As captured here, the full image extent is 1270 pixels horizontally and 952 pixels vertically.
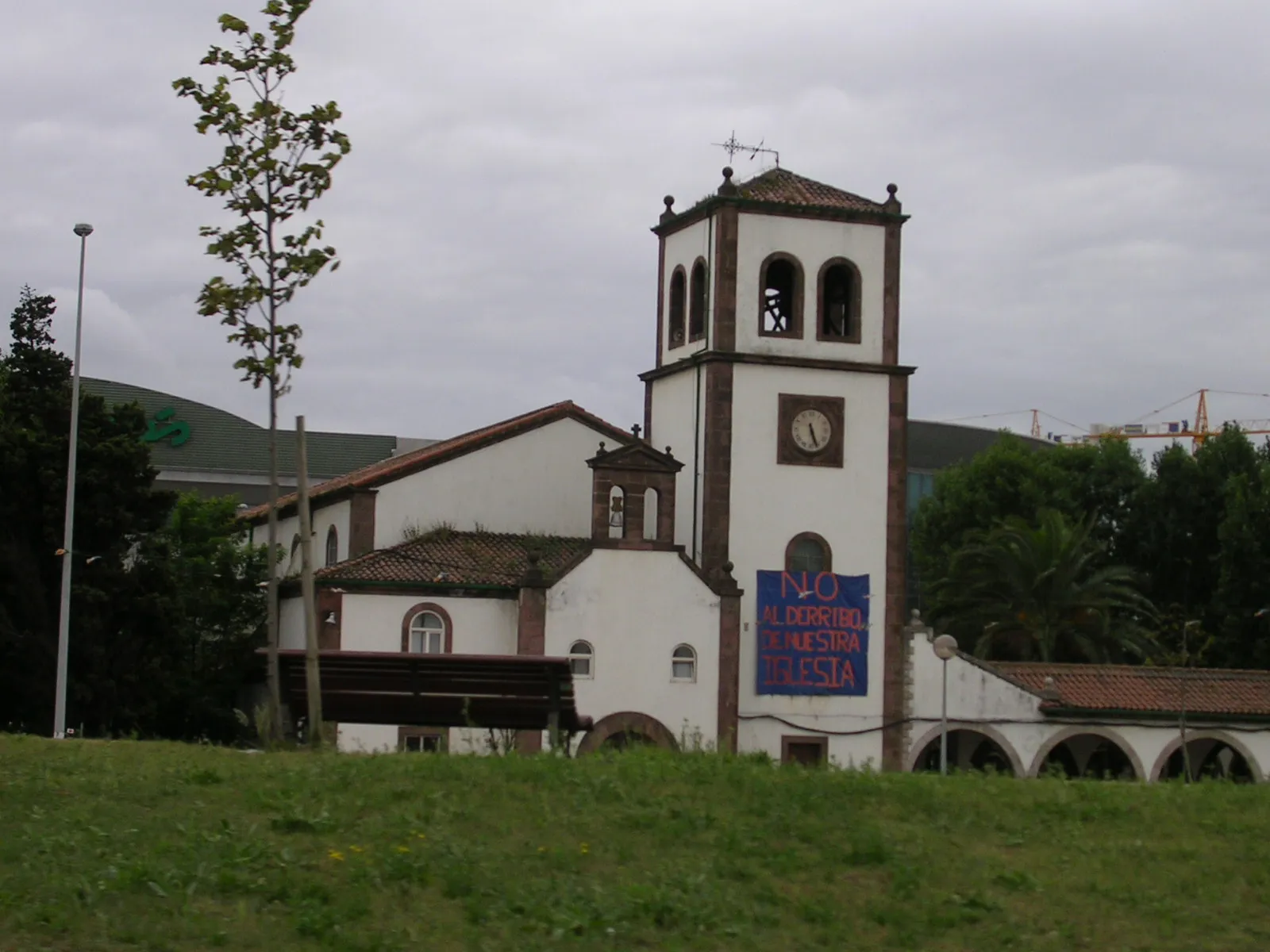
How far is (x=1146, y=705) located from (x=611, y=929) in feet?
119

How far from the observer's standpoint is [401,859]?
453 inches

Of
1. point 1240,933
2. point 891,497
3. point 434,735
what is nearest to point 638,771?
A: point 1240,933

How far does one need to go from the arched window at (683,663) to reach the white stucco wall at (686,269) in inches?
265

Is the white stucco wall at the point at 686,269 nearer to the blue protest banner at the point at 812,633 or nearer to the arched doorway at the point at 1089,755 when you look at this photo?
the blue protest banner at the point at 812,633

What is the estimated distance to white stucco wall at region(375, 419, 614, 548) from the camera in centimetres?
4272

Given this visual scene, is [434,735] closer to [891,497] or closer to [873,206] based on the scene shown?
[891,497]

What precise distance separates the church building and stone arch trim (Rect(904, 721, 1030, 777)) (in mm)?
698

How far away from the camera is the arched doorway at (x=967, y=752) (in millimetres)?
43844

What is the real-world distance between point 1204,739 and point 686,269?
1619 cm

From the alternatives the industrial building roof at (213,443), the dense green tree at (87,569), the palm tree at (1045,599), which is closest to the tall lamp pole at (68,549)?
the dense green tree at (87,569)

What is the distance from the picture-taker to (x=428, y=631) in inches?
1564

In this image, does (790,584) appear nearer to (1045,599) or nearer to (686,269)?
(686,269)

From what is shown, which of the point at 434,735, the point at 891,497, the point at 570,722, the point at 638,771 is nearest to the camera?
the point at 638,771

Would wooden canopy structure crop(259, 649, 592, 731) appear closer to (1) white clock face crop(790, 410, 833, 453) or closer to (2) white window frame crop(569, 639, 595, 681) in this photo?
(2) white window frame crop(569, 639, 595, 681)
